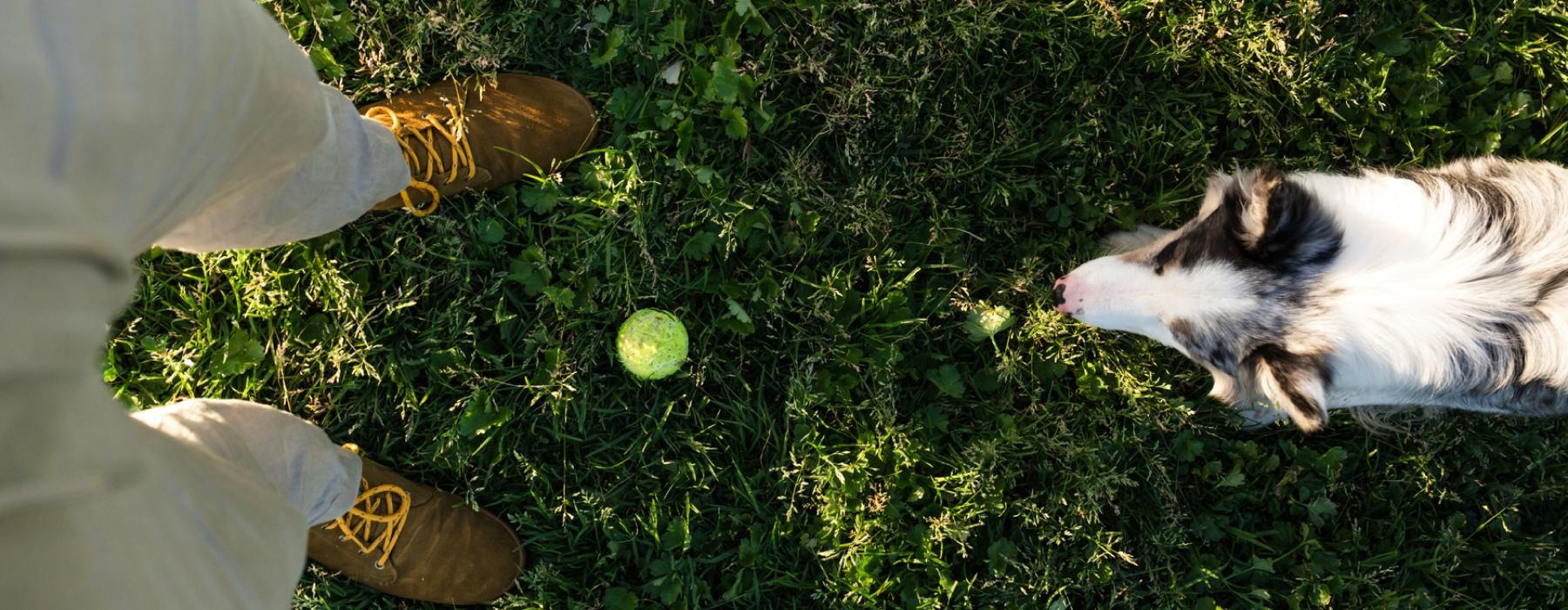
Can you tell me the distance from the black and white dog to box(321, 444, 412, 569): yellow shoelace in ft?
8.53

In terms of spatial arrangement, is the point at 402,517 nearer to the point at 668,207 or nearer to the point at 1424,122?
the point at 668,207

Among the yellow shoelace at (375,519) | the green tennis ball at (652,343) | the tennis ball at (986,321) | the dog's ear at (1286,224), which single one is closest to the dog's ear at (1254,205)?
the dog's ear at (1286,224)

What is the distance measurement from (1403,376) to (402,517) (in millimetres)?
3352

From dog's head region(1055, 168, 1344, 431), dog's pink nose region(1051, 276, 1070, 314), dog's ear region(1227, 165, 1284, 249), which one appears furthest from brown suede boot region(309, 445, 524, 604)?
dog's ear region(1227, 165, 1284, 249)

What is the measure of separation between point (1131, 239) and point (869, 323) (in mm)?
1109

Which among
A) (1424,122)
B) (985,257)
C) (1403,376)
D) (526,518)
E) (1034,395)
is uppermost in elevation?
Result: (1424,122)

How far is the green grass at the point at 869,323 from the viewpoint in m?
3.09

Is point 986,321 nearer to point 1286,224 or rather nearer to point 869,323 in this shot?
point 869,323

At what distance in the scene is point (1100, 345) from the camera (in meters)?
3.28

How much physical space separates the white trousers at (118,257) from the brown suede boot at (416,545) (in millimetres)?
975

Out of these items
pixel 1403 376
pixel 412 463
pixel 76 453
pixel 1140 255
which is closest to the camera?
pixel 76 453

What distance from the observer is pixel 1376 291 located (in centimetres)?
252

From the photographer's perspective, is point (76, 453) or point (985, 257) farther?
point (985, 257)

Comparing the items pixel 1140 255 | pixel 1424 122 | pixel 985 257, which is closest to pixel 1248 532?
pixel 1140 255
